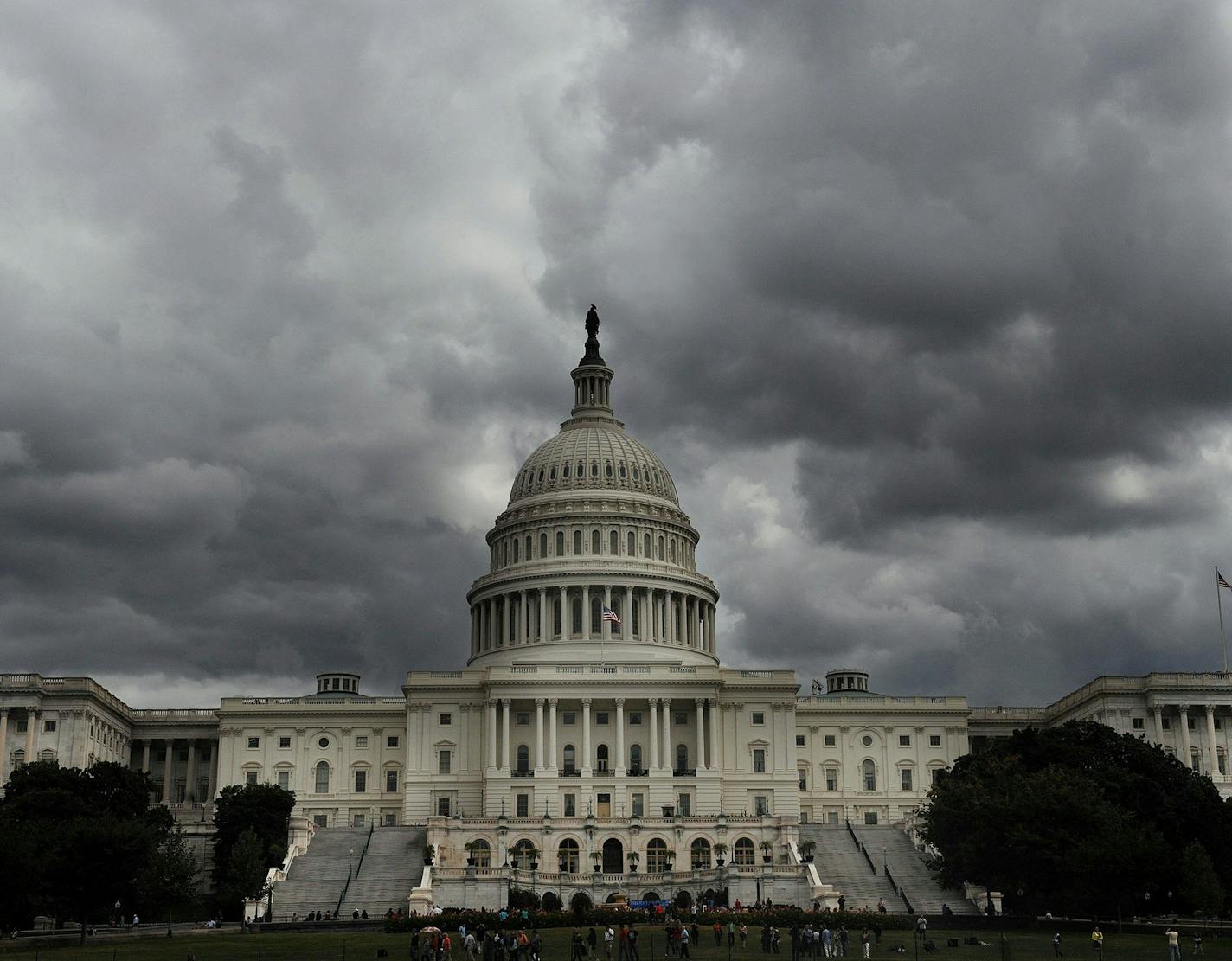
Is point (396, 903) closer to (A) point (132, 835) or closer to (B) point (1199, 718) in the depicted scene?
(A) point (132, 835)

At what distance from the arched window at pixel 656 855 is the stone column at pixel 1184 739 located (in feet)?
164

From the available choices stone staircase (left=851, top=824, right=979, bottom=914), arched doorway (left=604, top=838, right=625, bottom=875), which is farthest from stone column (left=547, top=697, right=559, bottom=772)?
stone staircase (left=851, top=824, right=979, bottom=914)

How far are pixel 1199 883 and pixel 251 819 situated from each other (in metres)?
67.6

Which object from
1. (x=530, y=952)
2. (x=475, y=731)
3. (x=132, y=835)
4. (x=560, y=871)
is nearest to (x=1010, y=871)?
(x=560, y=871)

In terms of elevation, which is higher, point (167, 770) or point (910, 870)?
point (167, 770)

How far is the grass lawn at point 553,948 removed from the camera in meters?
70.9

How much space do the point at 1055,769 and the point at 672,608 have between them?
199 ft

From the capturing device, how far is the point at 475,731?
148m

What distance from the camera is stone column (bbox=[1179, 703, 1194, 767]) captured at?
144875 millimetres

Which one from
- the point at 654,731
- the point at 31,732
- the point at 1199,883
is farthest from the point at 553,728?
the point at 1199,883

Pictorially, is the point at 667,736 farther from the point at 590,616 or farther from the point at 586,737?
the point at 590,616

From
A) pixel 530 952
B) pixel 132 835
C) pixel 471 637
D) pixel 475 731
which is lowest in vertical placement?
pixel 530 952

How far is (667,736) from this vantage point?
144 meters

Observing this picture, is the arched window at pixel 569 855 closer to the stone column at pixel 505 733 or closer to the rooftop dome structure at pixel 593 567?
the stone column at pixel 505 733
